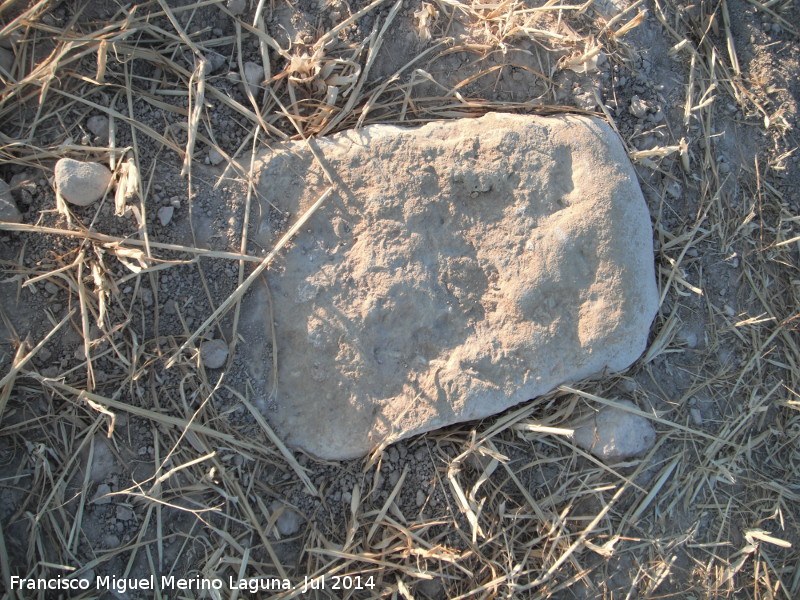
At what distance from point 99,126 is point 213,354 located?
886 millimetres

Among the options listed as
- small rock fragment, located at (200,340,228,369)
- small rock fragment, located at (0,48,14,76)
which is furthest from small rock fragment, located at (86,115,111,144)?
small rock fragment, located at (200,340,228,369)

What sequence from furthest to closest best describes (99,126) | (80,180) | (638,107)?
(638,107) < (99,126) < (80,180)

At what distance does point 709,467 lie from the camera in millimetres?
2158

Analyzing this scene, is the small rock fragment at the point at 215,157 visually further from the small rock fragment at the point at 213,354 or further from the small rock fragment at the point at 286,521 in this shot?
the small rock fragment at the point at 286,521

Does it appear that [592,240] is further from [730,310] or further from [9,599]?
[9,599]

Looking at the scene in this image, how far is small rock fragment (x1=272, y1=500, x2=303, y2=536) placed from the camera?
6.52 ft

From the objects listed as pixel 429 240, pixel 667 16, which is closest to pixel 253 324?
pixel 429 240

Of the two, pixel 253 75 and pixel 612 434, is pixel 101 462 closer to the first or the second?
pixel 253 75

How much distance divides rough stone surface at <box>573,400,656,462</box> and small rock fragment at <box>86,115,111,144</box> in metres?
1.94

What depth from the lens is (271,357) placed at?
201cm

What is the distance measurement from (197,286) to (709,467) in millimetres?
1952

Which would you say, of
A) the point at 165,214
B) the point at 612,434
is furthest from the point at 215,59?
the point at 612,434

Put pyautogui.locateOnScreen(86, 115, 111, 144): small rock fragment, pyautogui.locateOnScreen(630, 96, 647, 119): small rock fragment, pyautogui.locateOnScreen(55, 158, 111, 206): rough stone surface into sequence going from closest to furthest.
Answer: pyautogui.locateOnScreen(55, 158, 111, 206): rough stone surface < pyautogui.locateOnScreen(86, 115, 111, 144): small rock fragment < pyautogui.locateOnScreen(630, 96, 647, 119): small rock fragment

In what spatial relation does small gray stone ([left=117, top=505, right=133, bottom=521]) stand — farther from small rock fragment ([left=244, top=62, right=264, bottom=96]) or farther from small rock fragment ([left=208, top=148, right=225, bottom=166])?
small rock fragment ([left=244, top=62, right=264, bottom=96])
